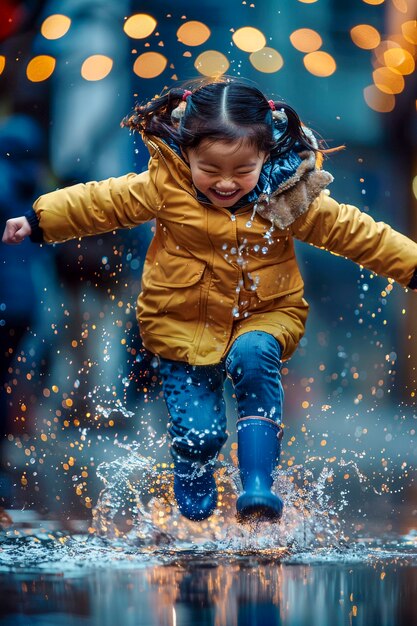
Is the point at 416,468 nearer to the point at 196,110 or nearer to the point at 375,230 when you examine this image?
the point at 375,230

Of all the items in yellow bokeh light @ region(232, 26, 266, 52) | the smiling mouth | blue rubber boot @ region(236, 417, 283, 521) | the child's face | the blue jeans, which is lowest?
blue rubber boot @ region(236, 417, 283, 521)

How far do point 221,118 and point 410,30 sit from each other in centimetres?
160

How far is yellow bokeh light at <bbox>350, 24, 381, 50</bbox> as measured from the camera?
15.1ft

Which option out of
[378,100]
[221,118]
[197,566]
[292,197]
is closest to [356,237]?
[292,197]

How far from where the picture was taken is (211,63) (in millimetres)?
4543

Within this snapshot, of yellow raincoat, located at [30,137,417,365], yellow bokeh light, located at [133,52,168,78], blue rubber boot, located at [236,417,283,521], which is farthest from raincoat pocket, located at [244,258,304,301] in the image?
yellow bokeh light, located at [133,52,168,78]

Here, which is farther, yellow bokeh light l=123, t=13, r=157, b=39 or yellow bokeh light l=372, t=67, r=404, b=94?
yellow bokeh light l=372, t=67, r=404, b=94

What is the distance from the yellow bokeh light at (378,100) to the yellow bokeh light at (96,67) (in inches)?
33.0

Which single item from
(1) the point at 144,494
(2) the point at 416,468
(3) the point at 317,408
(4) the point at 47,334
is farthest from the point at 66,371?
(2) the point at 416,468

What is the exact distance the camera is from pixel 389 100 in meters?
4.75

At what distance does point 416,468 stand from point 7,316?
1.43 metres

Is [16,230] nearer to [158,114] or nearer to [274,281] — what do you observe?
[158,114]

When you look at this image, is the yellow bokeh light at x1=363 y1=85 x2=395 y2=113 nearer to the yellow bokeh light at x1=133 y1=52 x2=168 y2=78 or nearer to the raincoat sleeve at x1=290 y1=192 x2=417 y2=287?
the yellow bokeh light at x1=133 y1=52 x2=168 y2=78

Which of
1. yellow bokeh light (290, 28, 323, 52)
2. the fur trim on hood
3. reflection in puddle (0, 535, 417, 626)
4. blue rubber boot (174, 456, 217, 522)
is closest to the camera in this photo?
reflection in puddle (0, 535, 417, 626)
